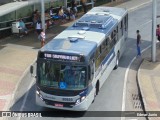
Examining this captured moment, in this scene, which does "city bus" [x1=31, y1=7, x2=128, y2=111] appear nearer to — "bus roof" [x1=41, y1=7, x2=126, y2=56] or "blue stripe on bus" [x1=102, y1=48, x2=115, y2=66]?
"bus roof" [x1=41, y1=7, x2=126, y2=56]

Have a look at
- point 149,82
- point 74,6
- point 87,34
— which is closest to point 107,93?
point 149,82

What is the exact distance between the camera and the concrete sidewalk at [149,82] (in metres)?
17.7

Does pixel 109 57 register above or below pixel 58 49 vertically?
below

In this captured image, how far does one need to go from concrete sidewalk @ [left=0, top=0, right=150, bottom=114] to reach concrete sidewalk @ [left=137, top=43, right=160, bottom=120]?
622cm

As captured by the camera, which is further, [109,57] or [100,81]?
[109,57]

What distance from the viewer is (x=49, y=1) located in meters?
33.1

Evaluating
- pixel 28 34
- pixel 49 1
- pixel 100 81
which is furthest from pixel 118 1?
pixel 100 81

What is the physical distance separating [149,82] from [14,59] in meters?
8.30

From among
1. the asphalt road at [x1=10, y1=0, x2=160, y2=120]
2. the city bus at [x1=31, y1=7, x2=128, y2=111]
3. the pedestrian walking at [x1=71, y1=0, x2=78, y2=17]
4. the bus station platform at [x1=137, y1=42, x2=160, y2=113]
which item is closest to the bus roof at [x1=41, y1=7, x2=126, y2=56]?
the city bus at [x1=31, y1=7, x2=128, y2=111]

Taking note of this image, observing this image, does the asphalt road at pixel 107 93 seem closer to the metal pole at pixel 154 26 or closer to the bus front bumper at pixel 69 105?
the bus front bumper at pixel 69 105

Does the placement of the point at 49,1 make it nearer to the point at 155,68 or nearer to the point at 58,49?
the point at 155,68

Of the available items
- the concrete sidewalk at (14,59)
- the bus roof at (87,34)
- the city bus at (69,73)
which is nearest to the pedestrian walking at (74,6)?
the concrete sidewalk at (14,59)

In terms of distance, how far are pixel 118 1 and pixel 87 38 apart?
1128 inches

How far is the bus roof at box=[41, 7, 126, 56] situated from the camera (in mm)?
16438
